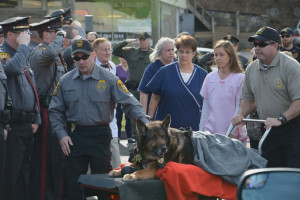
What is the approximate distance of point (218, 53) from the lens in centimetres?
786

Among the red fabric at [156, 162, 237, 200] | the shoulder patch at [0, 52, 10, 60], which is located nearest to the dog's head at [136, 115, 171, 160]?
the red fabric at [156, 162, 237, 200]

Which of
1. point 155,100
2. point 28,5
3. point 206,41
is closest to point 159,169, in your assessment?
point 155,100

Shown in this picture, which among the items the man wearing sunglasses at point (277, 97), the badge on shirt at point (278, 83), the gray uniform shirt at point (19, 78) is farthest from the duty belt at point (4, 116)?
the badge on shirt at point (278, 83)

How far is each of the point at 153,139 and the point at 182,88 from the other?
2.43 m

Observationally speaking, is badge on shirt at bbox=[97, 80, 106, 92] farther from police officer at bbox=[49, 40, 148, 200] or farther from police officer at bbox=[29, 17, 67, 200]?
police officer at bbox=[29, 17, 67, 200]

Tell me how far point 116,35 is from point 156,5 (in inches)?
98.7

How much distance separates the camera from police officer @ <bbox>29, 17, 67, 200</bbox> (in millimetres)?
8173

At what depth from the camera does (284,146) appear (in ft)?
21.7

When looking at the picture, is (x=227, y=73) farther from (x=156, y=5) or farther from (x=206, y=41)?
(x=206, y=41)

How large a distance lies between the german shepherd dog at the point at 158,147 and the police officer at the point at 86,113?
3.08ft

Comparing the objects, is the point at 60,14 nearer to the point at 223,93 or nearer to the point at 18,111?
the point at 18,111

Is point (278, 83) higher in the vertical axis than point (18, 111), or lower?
higher

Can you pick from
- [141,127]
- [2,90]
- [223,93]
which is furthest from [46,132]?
[141,127]

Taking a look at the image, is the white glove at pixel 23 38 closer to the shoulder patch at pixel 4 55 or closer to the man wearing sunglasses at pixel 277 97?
the shoulder patch at pixel 4 55
